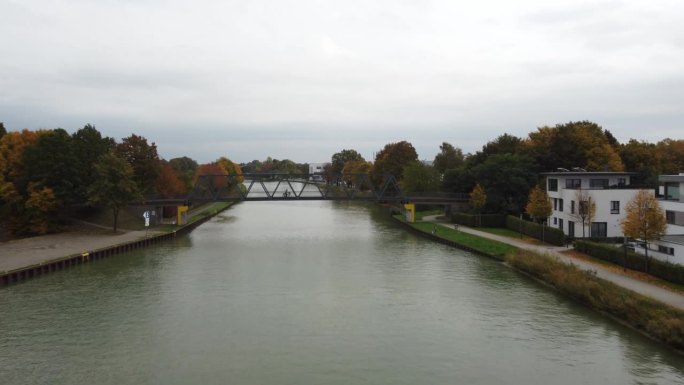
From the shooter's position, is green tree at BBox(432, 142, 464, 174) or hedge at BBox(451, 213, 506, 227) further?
green tree at BBox(432, 142, 464, 174)

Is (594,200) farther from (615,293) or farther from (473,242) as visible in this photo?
(615,293)

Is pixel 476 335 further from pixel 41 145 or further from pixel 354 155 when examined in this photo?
pixel 354 155

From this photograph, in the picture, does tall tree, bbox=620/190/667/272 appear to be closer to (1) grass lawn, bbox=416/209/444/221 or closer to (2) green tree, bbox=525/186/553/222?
(2) green tree, bbox=525/186/553/222

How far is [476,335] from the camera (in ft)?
70.1

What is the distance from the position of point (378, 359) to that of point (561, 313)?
10505 mm

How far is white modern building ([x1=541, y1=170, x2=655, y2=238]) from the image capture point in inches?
1588

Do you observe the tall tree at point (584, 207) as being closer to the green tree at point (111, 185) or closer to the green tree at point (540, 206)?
the green tree at point (540, 206)

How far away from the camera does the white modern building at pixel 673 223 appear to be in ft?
93.1

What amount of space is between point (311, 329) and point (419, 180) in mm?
53202

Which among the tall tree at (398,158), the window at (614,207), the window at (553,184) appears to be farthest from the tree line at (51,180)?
the tall tree at (398,158)

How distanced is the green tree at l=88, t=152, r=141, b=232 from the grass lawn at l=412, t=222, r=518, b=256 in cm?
2984

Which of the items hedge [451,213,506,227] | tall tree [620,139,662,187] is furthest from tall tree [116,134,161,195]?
tall tree [620,139,662,187]

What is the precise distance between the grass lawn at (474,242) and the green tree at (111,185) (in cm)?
2984

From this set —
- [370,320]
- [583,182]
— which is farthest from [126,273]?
[583,182]
